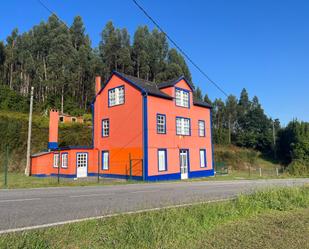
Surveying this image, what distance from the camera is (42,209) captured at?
8.69m

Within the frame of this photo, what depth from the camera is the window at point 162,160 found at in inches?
1019

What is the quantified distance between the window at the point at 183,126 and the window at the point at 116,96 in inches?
231

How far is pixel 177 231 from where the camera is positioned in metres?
5.54

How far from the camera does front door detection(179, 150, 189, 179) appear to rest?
28.0m

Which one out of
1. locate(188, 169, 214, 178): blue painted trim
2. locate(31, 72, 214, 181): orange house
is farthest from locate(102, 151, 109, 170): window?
locate(188, 169, 214, 178): blue painted trim

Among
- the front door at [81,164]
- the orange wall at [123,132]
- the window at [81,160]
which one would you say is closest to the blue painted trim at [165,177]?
the orange wall at [123,132]

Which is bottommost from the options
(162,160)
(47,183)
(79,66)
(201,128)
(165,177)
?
(165,177)

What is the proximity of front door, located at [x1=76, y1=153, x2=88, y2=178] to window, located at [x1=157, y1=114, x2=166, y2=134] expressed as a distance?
26.5ft

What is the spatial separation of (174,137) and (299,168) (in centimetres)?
1836

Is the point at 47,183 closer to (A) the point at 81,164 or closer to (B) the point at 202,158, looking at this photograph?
(A) the point at 81,164

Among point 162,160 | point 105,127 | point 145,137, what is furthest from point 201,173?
point 105,127

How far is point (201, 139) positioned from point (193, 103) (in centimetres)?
396

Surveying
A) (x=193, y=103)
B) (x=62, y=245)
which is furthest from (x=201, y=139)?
(x=62, y=245)

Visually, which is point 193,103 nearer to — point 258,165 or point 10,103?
point 258,165
